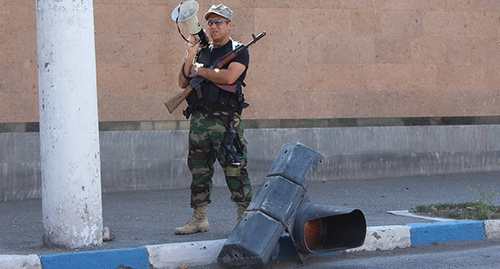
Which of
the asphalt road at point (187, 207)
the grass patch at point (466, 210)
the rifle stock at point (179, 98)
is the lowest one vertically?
the asphalt road at point (187, 207)

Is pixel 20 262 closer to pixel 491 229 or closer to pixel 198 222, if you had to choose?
pixel 198 222

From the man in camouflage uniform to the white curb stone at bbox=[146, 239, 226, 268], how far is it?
1.62 ft

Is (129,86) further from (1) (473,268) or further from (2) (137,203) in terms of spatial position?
(1) (473,268)

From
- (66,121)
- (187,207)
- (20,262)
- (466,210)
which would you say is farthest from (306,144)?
(20,262)

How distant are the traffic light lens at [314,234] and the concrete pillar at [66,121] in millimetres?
1420

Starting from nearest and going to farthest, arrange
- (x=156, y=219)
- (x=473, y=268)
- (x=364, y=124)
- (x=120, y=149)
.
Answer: (x=473, y=268) → (x=156, y=219) → (x=120, y=149) → (x=364, y=124)

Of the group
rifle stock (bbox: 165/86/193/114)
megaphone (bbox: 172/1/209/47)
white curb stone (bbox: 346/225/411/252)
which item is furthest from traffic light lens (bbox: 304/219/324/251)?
megaphone (bbox: 172/1/209/47)

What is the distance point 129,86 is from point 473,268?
4.56 m

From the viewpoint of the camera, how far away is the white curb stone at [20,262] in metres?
3.64

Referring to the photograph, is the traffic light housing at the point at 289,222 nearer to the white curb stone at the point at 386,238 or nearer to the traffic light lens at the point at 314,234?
the traffic light lens at the point at 314,234

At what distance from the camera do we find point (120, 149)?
7.07 meters

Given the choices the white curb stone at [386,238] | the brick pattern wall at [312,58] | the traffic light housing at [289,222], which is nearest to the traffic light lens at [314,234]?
the traffic light housing at [289,222]

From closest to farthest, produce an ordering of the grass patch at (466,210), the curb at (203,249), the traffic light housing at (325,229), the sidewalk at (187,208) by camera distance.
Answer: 1. the curb at (203,249)
2. the traffic light housing at (325,229)
3. the sidewalk at (187,208)
4. the grass patch at (466,210)

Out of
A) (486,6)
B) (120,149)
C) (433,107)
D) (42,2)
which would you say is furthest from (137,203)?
(486,6)
